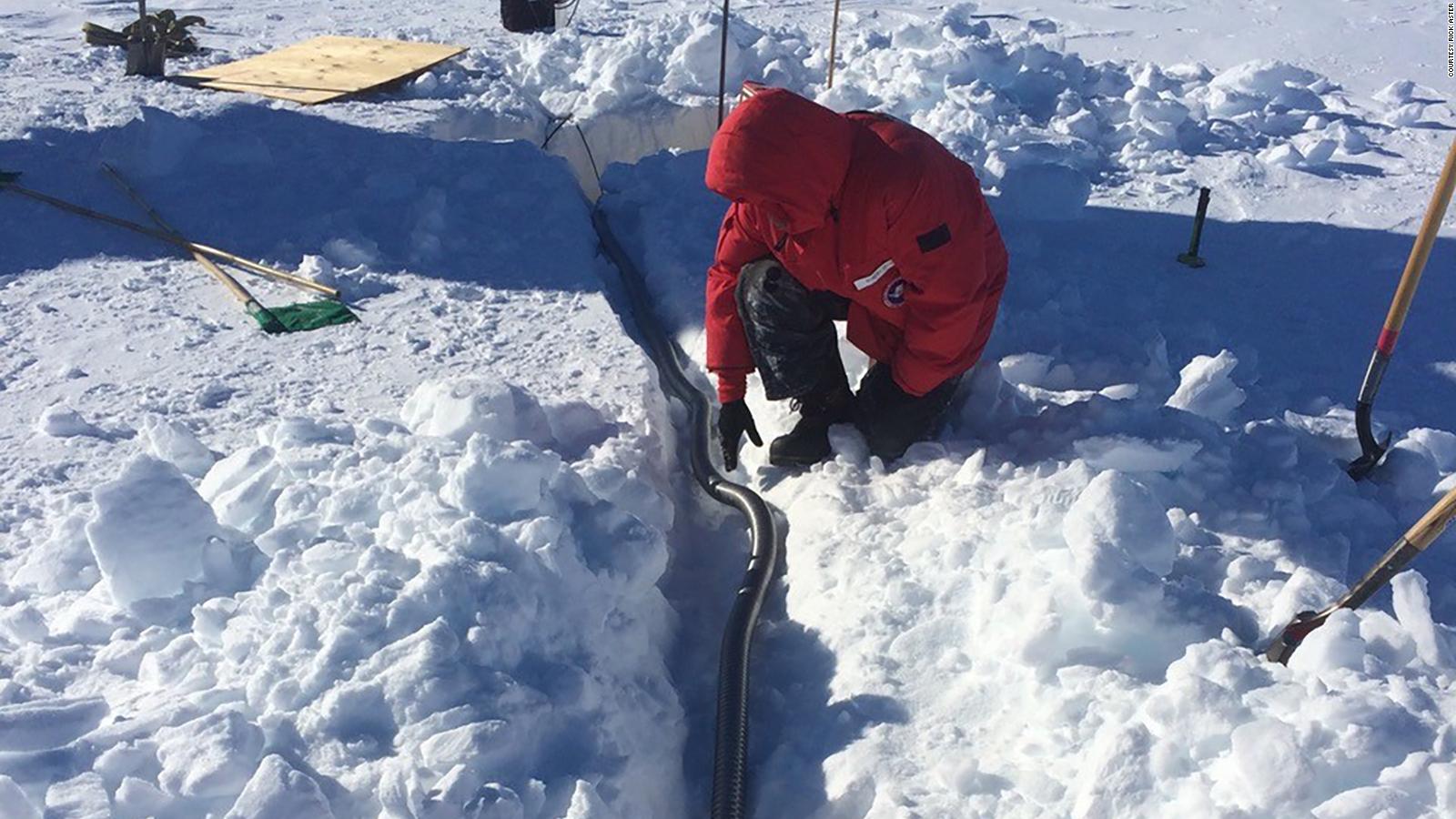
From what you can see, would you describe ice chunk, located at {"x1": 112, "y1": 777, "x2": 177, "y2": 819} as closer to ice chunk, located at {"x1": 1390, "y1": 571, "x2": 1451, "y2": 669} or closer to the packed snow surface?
the packed snow surface

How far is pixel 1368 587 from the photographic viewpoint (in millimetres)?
2260

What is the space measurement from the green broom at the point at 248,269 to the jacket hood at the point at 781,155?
1803mm

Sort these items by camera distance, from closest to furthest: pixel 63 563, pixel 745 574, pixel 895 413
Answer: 1. pixel 63 563
2. pixel 745 574
3. pixel 895 413

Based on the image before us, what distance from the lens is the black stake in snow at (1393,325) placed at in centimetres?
300

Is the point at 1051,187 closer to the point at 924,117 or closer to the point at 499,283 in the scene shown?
the point at 924,117

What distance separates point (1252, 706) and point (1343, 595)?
0.51m

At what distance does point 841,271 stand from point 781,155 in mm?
446

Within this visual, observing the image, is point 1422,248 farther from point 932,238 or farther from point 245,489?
point 245,489

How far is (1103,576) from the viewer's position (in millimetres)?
2357

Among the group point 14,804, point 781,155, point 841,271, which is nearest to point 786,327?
point 841,271

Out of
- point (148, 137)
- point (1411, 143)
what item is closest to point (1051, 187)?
point (1411, 143)

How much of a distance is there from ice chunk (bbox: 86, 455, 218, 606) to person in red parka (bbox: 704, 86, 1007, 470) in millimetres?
1327

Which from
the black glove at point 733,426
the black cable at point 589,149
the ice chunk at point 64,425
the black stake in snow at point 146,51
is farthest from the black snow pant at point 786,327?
the black stake in snow at point 146,51

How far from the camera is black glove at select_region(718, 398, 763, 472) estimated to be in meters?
3.38
